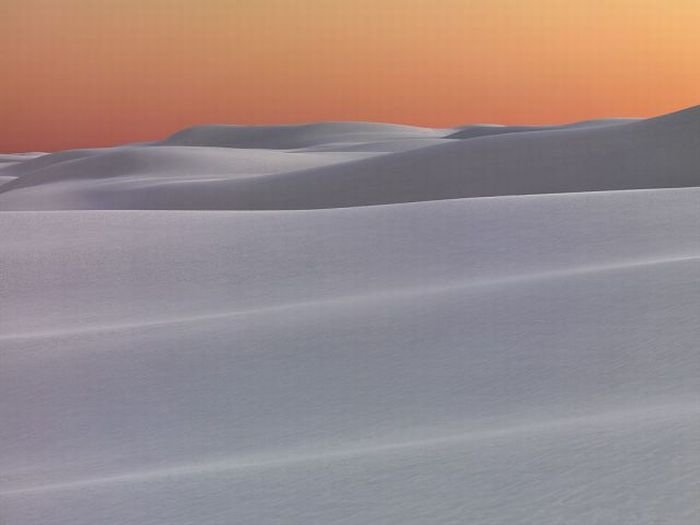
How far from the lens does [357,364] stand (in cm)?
614

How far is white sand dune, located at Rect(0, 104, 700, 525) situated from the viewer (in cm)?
401

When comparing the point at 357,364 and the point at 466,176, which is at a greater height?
the point at 357,364

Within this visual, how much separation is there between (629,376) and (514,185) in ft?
58.6

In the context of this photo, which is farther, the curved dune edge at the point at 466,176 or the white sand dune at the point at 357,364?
the curved dune edge at the point at 466,176

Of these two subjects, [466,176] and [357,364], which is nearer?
[357,364]

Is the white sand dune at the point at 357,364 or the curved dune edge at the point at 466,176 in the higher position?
the white sand dune at the point at 357,364

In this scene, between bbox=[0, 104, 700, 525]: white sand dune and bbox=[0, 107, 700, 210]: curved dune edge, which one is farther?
bbox=[0, 107, 700, 210]: curved dune edge

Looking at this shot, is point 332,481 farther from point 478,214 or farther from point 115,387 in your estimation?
point 478,214

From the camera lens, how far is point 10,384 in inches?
253

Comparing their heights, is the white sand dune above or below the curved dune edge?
above

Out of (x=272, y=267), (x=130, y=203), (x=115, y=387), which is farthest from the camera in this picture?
(x=130, y=203)

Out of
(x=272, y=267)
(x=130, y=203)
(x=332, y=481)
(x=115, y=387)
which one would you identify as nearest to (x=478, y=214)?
(x=272, y=267)

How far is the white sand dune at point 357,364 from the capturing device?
4.01 metres

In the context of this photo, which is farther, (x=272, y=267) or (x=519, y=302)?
(x=272, y=267)
